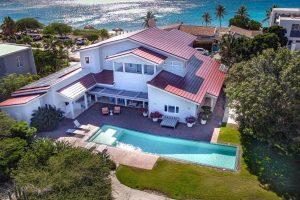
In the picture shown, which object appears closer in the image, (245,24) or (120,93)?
(120,93)

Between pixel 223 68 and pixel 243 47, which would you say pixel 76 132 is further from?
pixel 243 47

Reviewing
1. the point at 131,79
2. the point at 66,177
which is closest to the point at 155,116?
the point at 131,79

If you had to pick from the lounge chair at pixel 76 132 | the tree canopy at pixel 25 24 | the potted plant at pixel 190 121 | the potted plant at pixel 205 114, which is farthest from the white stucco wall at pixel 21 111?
the tree canopy at pixel 25 24

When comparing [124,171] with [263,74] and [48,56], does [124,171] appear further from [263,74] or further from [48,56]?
[48,56]

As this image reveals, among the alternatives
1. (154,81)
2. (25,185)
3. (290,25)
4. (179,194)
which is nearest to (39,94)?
(154,81)

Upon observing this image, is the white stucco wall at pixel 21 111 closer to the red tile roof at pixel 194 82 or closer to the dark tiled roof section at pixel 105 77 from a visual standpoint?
the dark tiled roof section at pixel 105 77

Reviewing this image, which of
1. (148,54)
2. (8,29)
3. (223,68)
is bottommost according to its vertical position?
(223,68)
